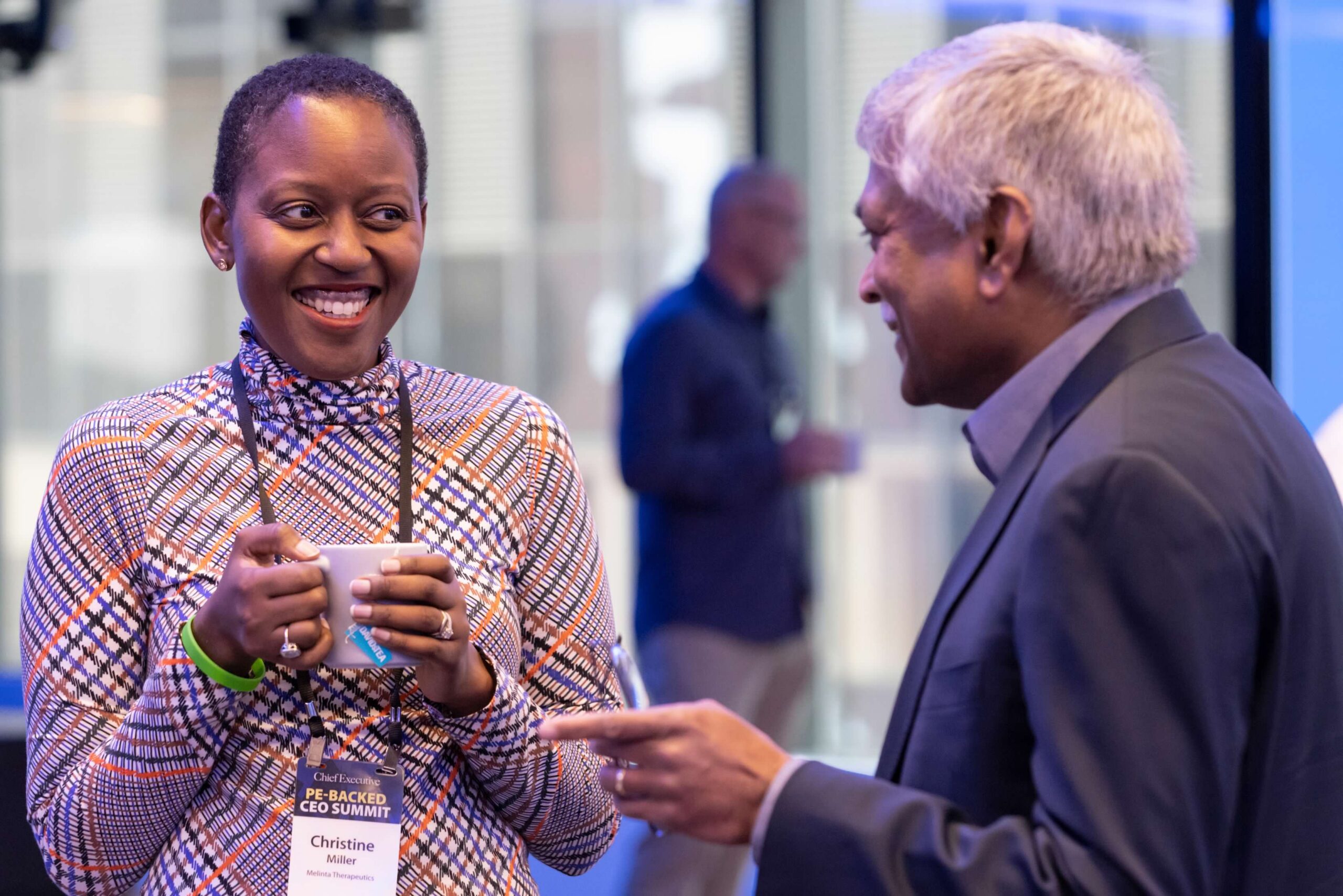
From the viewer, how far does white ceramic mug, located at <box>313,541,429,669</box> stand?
1252 mm

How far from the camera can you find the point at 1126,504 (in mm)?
1062

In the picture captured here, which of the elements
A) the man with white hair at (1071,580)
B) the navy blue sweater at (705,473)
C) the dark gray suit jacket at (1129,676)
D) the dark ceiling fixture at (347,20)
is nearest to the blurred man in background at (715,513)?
the navy blue sweater at (705,473)

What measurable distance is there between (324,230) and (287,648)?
42cm

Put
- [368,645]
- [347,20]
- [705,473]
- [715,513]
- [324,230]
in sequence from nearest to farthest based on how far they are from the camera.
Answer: [368,645] → [324,230] → [705,473] → [715,513] → [347,20]

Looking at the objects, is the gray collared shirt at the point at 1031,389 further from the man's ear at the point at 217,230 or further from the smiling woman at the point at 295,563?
the man's ear at the point at 217,230

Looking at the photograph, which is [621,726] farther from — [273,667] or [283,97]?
[283,97]

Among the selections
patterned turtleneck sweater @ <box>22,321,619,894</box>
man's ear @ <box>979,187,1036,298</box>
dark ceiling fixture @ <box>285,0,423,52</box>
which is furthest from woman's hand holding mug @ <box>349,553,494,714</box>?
dark ceiling fixture @ <box>285,0,423,52</box>

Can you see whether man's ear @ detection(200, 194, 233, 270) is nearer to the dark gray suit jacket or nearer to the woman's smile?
the woman's smile

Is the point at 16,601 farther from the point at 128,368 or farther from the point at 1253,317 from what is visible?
the point at 1253,317

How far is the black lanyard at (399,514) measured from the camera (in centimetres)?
134

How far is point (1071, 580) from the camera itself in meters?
1.07

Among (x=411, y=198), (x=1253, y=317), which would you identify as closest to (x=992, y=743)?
(x=411, y=198)

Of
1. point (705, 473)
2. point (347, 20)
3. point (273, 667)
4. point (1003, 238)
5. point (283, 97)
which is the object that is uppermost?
point (347, 20)

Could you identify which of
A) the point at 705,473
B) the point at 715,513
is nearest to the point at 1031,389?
the point at 705,473
